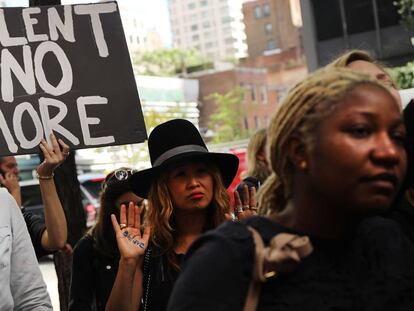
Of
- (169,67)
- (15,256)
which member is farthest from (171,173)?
(169,67)

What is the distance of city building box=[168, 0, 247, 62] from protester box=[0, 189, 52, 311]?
143 metres

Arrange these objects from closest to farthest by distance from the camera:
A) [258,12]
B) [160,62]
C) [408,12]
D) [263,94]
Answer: [408,12], [263,94], [160,62], [258,12]

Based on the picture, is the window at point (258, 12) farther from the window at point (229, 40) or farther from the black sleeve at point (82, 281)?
the black sleeve at point (82, 281)

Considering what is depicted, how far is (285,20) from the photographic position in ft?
325

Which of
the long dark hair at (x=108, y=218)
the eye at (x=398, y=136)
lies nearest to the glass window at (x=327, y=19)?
the long dark hair at (x=108, y=218)

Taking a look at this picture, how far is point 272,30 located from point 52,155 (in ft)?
317

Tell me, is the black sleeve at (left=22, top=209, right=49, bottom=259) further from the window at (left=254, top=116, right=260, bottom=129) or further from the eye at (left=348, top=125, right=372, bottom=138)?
Result: the window at (left=254, top=116, right=260, bottom=129)

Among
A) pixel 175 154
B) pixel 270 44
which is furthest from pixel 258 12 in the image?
pixel 175 154

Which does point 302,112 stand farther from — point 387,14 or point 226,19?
point 226,19

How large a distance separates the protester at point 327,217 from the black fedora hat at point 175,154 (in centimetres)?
164

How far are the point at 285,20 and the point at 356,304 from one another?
9895 cm

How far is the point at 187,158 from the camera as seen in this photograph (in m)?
3.56

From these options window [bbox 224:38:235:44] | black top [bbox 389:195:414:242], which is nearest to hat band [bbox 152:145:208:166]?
black top [bbox 389:195:414:242]

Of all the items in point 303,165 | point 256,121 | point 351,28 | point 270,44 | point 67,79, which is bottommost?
point 256,121
